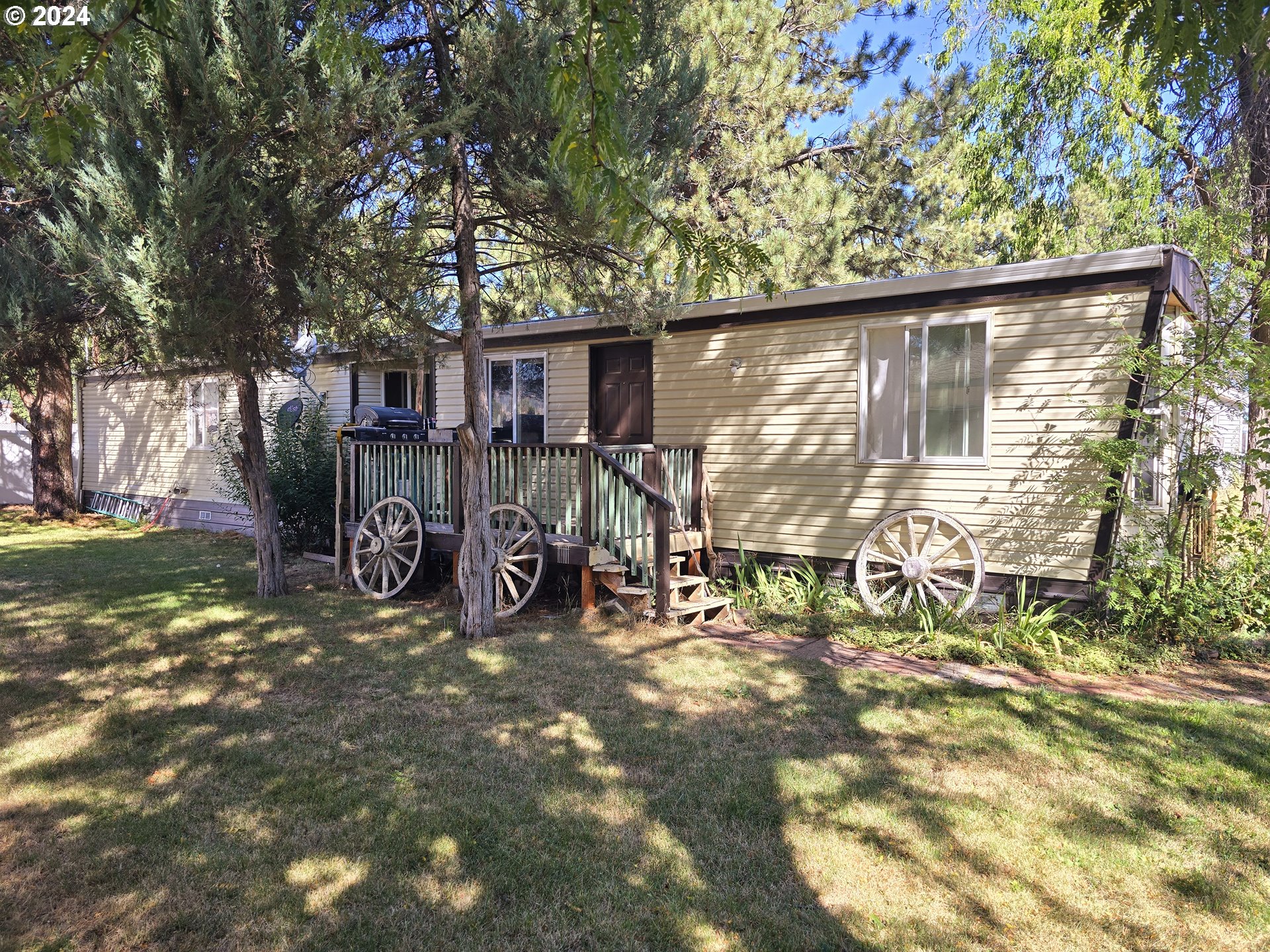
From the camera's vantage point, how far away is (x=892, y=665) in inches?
214

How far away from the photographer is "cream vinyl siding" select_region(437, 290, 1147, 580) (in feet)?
20.0

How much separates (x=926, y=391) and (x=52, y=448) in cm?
1500

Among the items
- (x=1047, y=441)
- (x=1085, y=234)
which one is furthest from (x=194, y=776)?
(x=1085, y=234)

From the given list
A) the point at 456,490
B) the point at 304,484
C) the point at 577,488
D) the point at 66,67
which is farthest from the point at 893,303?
the point at 304,484

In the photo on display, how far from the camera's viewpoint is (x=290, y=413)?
11211 mm

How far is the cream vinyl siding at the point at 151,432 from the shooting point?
40.2ft

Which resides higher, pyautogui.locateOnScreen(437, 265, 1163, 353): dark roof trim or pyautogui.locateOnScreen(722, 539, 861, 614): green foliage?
pyautogui.locateOnScreen(437, 265, 1163, 353): dark roof trim

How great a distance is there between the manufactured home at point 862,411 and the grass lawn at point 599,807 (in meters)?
2.02

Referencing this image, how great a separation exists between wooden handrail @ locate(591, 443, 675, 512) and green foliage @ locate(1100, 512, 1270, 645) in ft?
10.9

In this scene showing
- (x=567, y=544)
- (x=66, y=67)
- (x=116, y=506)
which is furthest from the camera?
(x=116, y=506)

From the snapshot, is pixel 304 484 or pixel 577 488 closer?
pixel 577 488

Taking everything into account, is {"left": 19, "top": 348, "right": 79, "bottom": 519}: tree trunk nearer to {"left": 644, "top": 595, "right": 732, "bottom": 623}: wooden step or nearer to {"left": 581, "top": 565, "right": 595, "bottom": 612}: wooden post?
{"left": 581, "top": 565, "right": 595, "bottom": 612}: wooden post
